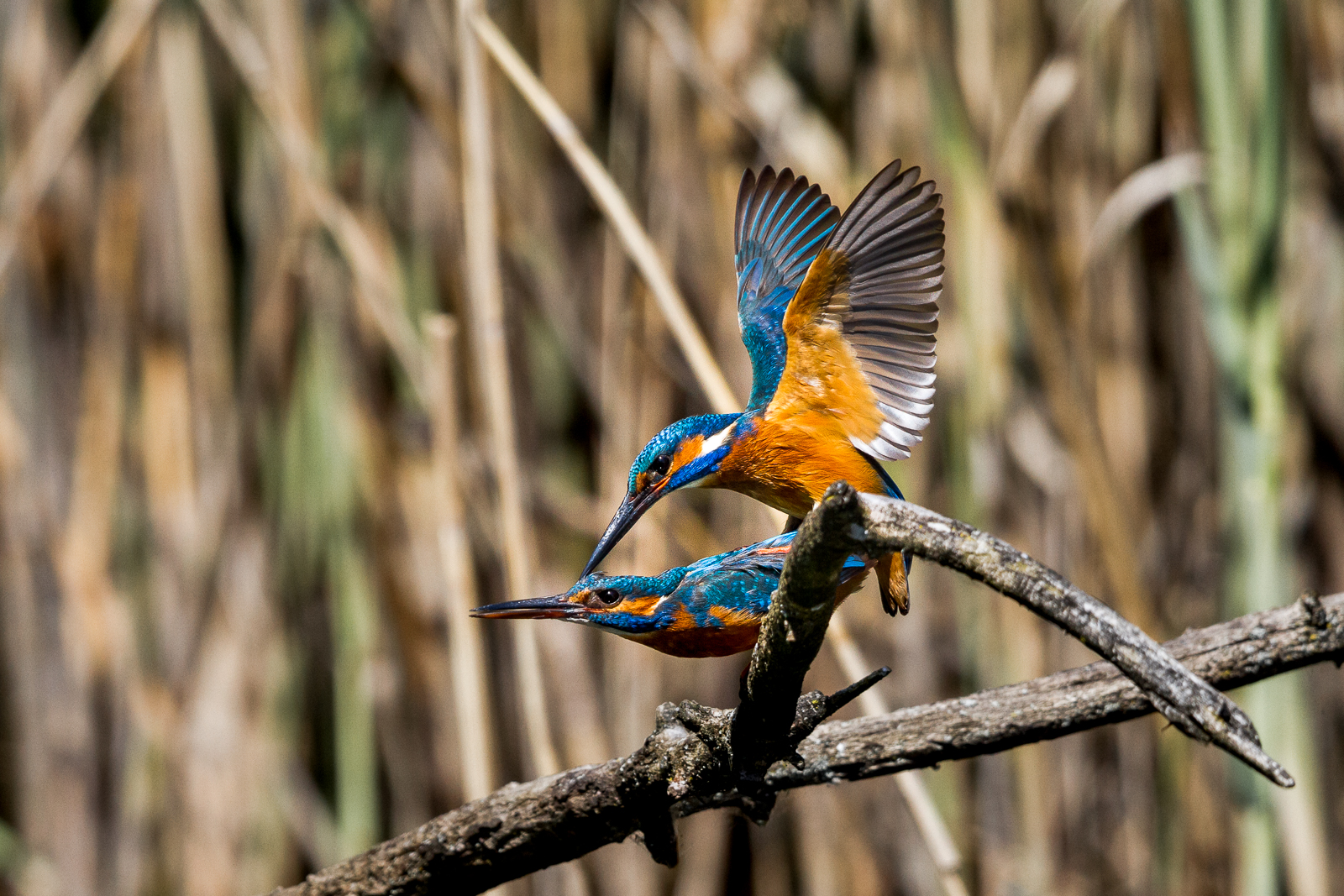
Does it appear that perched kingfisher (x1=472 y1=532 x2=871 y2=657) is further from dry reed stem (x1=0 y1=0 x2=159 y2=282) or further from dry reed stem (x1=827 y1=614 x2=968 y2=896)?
dry reed stem (x1=0 y1=0 x2=159 y2=282)

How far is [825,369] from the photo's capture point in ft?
2.26

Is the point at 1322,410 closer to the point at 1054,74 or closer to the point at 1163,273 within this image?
the point at 1163,273

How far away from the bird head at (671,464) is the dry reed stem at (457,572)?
24.0 inches

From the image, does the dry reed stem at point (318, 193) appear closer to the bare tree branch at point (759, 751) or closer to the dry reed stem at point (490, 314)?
the dry reed stem at point (490, 314)

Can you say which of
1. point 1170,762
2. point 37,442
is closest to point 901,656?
point 1170,762

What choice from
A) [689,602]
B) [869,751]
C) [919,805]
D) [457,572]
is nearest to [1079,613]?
[689,602]

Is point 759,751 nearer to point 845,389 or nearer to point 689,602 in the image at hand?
point 689,602

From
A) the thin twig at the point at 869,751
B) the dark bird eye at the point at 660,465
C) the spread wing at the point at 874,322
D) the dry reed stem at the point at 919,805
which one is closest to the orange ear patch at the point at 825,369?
the spread wing at the point at 874,322

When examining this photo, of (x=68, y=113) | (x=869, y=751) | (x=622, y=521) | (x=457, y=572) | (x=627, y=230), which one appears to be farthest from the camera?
(x=68, y=113)

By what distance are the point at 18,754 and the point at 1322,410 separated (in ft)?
6.41

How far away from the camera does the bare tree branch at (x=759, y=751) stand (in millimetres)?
648

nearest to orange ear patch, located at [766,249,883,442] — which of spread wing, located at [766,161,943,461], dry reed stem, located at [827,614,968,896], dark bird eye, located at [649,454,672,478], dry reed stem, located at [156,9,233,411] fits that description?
spread wing, located at [766,161,943,461]

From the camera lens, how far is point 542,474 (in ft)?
5.98

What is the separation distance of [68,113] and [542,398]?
0.75 metres
